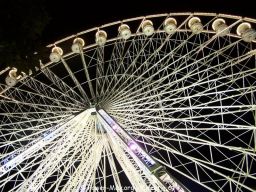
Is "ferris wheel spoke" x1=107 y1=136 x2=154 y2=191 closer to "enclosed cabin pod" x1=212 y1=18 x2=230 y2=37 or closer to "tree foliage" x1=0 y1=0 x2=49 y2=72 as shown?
"enclosed cabin pod" x1=212 y1=18 x2=230 y2=37

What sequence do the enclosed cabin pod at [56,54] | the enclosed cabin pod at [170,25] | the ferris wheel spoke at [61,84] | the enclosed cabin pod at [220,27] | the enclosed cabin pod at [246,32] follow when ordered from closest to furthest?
the ferris wheel spoke at [61,84]
the enclosed cabin pod at [246,32]
the enclosed cabin pod at [220,27]
the enclosed cabin pod at [56,54]
the enclosed cabin pod at [170,25]

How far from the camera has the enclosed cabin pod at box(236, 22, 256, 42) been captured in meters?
14.3

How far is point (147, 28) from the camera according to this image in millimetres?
15703

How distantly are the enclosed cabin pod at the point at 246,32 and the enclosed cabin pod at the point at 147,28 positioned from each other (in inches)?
105

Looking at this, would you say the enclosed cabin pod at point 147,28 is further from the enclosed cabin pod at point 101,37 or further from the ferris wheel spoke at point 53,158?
the ferris wheel spoke at point 53,158

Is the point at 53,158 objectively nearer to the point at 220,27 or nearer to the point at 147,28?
the point at 147,28

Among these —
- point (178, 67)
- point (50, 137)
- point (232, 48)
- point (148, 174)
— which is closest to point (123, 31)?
point (178, 67)

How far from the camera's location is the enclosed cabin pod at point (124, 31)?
618 inches

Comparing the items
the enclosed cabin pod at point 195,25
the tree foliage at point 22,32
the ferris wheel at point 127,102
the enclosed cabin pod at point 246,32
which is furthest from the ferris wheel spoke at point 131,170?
the tree foliage at point 22,32

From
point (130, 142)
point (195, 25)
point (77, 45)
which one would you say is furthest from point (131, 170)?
point (195, 25)

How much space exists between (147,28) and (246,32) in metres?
3.06

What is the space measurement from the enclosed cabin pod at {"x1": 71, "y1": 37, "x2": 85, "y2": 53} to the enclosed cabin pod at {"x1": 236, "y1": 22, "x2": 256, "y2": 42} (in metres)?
4.72

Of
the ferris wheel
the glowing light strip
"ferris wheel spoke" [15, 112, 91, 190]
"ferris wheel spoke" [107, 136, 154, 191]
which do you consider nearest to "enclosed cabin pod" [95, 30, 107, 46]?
the ferris wheel

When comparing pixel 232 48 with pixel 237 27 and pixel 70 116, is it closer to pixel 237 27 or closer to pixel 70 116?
pixel 237 27
